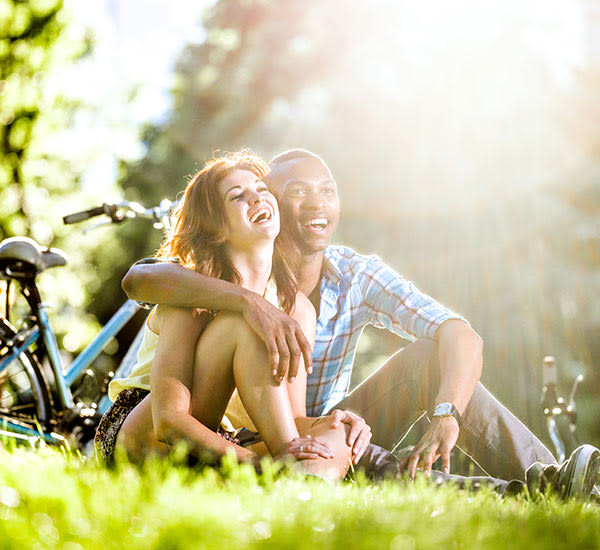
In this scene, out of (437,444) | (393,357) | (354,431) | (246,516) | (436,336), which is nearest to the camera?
(246,516)

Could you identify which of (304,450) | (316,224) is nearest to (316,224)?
(316,224)

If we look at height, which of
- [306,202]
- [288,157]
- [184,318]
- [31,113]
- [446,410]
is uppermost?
[31,113]

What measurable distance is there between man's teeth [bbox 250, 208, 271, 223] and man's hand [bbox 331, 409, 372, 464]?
2.14 feet

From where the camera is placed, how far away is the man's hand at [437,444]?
245 cm

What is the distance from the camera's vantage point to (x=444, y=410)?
8.18 feet

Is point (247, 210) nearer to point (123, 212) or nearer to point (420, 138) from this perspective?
point (123, 212)

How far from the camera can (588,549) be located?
66.2 inches

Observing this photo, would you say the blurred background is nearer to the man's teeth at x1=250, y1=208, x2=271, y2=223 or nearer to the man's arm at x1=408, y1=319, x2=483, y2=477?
the man's teeth at x1=250, y1=208, x2=271, y2=223

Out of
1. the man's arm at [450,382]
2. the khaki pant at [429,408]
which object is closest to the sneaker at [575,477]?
the khaki pant at [429,408]

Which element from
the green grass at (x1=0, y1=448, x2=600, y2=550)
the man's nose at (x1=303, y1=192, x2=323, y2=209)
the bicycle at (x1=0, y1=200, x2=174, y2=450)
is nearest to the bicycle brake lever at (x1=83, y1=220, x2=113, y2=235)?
the bicycle at (x1=0, y1=200, x2=174, y2=450)

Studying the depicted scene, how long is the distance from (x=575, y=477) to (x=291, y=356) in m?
0.94

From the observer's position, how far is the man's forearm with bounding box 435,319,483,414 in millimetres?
2541

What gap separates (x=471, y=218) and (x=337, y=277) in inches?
83.4

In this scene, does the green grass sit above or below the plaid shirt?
below
